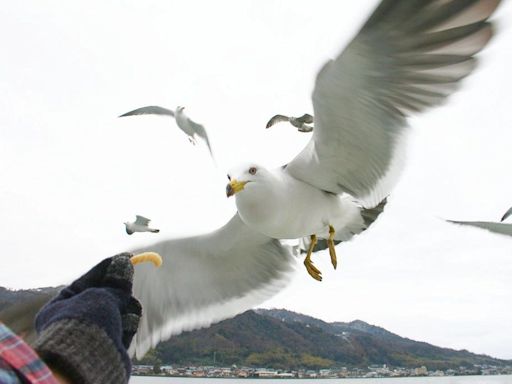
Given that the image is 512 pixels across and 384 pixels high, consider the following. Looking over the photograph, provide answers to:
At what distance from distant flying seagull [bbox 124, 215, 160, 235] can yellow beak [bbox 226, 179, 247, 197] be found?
267cm

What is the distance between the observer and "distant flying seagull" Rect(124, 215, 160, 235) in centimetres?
Result: 575

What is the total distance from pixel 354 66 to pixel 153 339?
7.11 ft

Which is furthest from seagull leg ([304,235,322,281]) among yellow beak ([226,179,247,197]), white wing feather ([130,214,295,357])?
yellow beak ([226,179,247,197])

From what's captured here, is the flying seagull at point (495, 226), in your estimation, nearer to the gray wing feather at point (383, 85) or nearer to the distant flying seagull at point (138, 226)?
the gray wing feather at point (383, 85)

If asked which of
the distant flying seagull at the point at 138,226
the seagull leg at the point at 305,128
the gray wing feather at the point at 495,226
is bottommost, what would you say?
the gray wing feather at the point at 495,226

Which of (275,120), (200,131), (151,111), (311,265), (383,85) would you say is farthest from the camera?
(151,111)

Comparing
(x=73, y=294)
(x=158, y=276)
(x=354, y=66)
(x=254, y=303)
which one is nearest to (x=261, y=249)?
(x=254, y=303)

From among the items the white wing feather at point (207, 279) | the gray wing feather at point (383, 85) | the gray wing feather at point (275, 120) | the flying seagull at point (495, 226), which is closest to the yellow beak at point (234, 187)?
the gray wing feather at point (383, 85)

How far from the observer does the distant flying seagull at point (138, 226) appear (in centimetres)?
575

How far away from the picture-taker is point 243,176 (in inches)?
118

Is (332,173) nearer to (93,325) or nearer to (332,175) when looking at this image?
(332,175)

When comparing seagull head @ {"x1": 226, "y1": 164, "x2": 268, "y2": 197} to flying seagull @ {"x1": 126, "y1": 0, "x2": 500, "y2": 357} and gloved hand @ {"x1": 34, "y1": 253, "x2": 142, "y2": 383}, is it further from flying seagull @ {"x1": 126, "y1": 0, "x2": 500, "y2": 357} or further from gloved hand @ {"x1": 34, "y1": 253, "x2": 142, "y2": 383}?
gloved hand @ {"x1": 34, "y1": 253, "x2": 142, "y2": 383}

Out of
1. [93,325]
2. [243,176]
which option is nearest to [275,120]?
[243,176]

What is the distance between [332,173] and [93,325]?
8.97 ft
